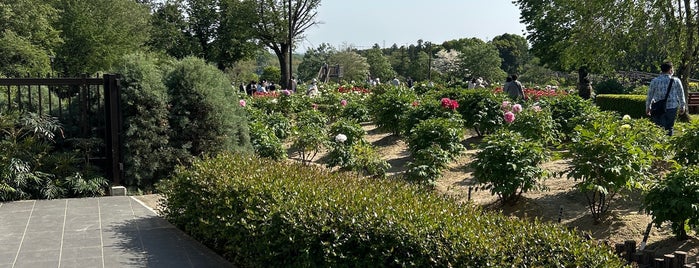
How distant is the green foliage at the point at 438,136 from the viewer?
29.8ft

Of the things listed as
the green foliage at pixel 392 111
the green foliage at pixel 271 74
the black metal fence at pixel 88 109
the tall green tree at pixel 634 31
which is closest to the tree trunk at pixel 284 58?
the green foliage at pixel 271 74

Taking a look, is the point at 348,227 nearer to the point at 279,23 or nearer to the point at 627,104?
the point at 627,104

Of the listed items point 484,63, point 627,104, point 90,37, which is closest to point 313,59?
point 484,63

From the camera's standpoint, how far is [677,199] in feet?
16.2

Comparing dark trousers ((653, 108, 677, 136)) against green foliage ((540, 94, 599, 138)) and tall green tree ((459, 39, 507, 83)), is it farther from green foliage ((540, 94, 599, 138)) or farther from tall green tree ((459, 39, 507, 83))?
tall green tree ((459, 39, 507, 83))

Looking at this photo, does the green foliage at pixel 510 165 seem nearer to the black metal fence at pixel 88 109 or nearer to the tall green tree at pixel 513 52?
the black metal fence at pixel 88 109

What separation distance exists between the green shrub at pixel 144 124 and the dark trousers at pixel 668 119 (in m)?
7.24

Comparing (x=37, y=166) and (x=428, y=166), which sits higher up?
(x=37, y=166)

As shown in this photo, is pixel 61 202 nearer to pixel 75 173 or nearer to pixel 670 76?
pixel 75 173

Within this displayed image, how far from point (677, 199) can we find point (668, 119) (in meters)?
4.91

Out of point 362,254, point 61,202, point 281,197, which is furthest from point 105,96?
point 362,254

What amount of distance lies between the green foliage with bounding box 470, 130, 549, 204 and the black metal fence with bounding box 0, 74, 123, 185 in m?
4.65

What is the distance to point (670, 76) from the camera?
9.09 meters

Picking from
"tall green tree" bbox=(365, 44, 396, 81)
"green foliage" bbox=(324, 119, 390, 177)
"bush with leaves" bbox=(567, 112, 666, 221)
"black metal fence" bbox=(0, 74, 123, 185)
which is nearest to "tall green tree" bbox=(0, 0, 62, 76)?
"black metal fence" bbox=(0, 74, 123, 185)
